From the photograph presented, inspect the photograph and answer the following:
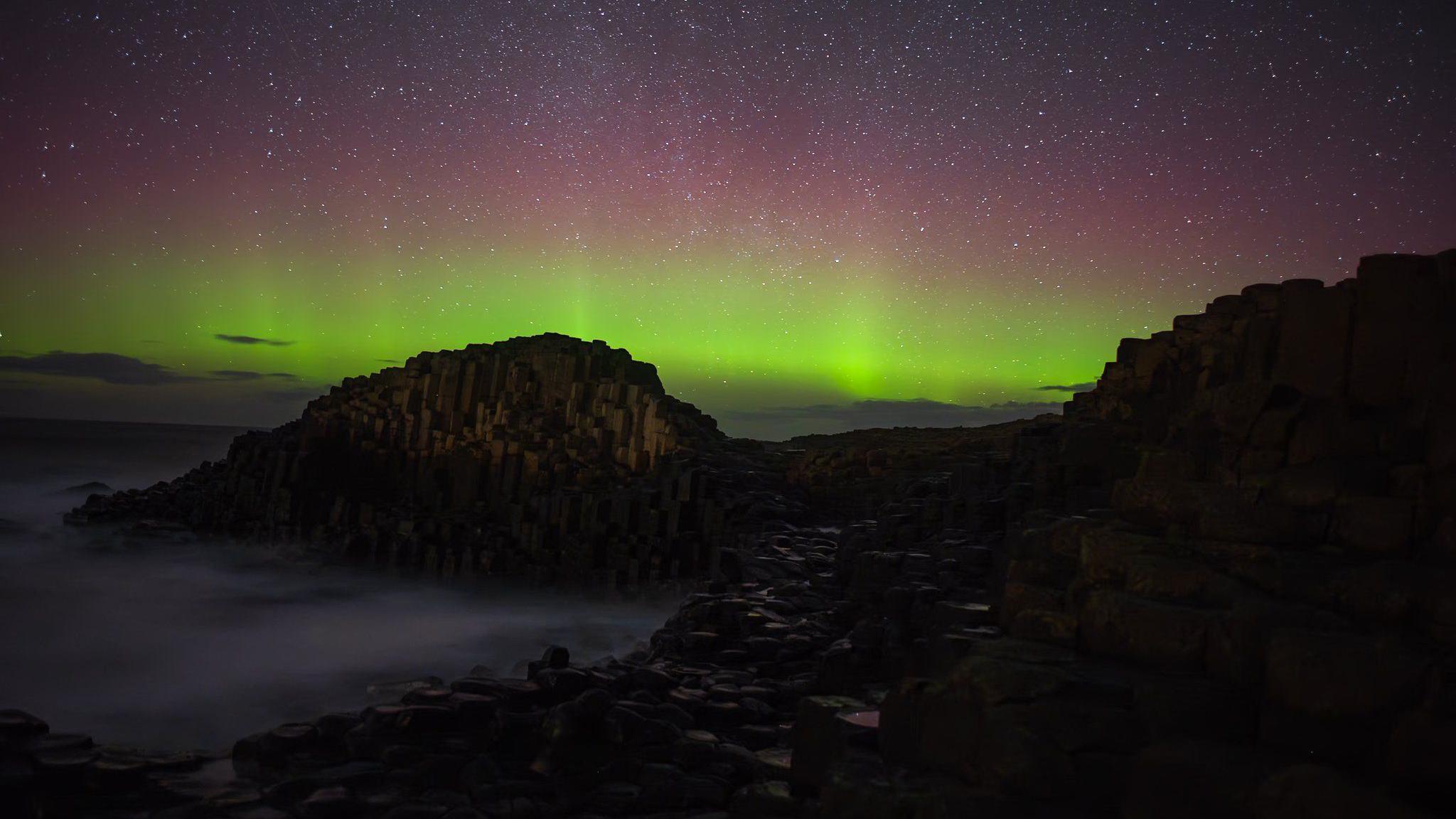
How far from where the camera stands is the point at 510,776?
6.46 metres

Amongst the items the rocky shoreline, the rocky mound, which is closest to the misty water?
the rocky mound

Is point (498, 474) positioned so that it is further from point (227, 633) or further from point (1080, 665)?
point (1080, 665)

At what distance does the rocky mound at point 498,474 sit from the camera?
63.9 feet

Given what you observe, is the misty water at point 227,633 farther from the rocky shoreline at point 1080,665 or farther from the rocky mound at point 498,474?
the rocky shoreline at point 1080,665

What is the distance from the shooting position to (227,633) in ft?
51.2

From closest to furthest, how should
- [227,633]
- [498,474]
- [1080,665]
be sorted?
[1080,665] → [227,633] → [498,474]

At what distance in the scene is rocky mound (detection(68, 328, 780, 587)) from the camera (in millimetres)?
19484

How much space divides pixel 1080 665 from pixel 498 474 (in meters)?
22.2

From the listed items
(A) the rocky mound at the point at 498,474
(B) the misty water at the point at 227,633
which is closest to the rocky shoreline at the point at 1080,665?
(B) the misty water at the point at 227,633

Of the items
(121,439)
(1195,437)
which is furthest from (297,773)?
(121,439)

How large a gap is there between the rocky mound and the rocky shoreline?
6385 mm

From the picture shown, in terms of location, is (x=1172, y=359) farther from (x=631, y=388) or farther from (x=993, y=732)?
(x=631, y=388)

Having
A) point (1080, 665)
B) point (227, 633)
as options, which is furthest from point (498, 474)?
point (1080, 665)

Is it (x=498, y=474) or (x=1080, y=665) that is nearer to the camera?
(x=1080, y=665)
